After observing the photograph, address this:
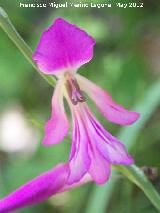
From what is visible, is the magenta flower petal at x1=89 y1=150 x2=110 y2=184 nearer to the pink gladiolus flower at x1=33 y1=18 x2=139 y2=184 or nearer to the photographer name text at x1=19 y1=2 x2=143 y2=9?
the pink gladiolus flower at x1=33 y1=18 x2=139 y2=184

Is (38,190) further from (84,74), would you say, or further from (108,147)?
(84,74)

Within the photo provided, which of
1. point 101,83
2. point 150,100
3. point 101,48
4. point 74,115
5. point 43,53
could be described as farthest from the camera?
point 101,48

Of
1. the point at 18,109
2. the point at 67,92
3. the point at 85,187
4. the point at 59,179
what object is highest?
the point at 67,92

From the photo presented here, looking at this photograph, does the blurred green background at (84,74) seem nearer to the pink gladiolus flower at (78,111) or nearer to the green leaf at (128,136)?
the green leaf at (128,136)

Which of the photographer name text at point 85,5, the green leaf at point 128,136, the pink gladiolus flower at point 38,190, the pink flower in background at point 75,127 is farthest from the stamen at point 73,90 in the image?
the photographer name text at point 85,5

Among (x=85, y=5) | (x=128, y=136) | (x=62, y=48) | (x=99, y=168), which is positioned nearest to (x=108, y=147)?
(x=99, y=168)

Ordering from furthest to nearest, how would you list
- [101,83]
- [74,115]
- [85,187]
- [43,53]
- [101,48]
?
[101,48] < [101,83] < [85,187] < [74,115] < [43,53]

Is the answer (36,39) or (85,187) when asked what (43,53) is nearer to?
(85,187)

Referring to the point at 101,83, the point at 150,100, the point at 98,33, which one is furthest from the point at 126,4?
the point at 150,100
